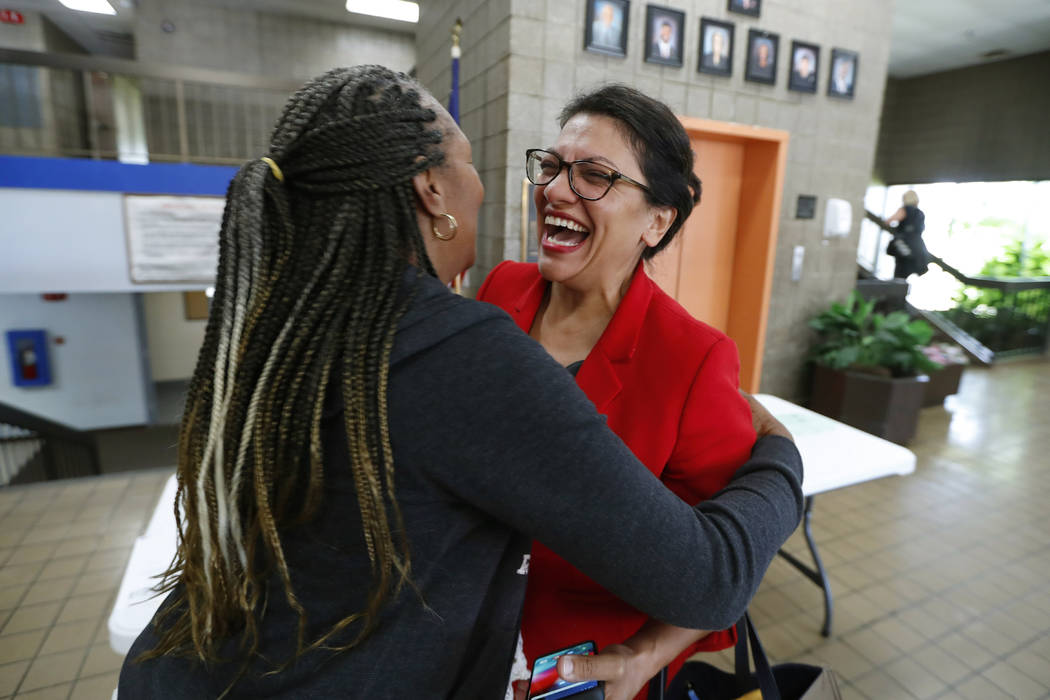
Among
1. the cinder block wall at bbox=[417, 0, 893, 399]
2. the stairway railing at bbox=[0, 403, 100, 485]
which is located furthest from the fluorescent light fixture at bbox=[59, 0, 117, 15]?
the stairway railing at bbox=[0, 403, 100, 485]

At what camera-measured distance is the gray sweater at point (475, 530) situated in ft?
1.92

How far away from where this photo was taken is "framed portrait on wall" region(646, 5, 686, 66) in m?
3.60

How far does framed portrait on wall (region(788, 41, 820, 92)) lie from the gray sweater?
433 cm

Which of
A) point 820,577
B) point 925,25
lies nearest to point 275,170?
point 820,577

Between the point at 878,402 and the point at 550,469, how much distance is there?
4.61 m

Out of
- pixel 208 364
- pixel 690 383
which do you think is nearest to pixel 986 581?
pixel 690 383

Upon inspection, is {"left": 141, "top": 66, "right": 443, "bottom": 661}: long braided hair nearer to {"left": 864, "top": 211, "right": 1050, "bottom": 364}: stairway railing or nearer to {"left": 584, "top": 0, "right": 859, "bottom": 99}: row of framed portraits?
{"left": 584, "top": 0, "right": 859, "bottom": 99}: row of framed portraits

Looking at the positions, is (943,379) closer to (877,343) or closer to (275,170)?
(877,343)

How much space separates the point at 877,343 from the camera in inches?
177

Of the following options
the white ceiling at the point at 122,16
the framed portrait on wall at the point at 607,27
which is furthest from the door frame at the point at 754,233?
the white ceiling at the point at 122,16

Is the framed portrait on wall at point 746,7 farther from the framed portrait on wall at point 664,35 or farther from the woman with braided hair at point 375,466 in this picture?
the woman with braided hair at point 375,466

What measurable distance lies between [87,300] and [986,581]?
26.2ft

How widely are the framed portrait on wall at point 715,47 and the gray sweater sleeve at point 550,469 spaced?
3.86 meters

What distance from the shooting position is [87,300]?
6328 millimetres
